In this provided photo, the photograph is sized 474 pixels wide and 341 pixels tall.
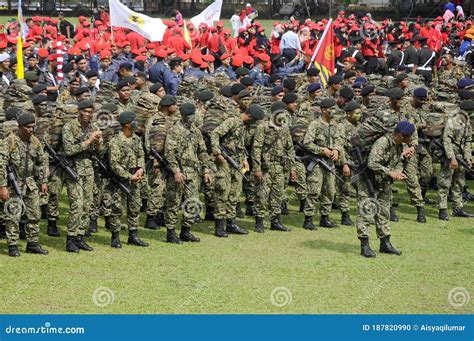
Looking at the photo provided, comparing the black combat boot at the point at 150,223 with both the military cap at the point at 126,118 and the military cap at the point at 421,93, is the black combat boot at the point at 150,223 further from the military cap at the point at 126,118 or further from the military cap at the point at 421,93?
the military cap at the point at 421,93

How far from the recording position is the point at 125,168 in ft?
43.5

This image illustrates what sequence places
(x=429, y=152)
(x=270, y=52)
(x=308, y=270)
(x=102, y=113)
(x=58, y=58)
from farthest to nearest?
(x=270, y=52), (x=58, y=58), (x=429, y=152), (x=102, y=113), (x=308, y=270)

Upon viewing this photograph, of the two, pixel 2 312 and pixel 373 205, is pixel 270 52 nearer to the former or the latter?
pixel 373 205

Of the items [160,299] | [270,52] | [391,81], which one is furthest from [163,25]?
[160,299]

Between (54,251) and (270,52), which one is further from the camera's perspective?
(270,52)

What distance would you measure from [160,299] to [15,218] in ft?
8.41

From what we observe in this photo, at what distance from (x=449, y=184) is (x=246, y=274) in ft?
15.8

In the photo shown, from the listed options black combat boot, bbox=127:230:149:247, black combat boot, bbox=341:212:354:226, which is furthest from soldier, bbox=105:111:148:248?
black combat boot, bbox=341:212:354:226

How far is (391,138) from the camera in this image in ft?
42.2

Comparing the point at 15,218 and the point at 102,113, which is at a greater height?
the point at 102,113

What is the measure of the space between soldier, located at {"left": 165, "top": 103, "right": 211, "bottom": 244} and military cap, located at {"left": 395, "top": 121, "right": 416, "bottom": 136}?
9.16 feet

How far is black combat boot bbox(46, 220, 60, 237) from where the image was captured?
1407 centimetres

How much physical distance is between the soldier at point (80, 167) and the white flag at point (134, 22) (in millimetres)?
10789

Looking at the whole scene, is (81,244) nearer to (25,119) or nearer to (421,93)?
(25,119)
